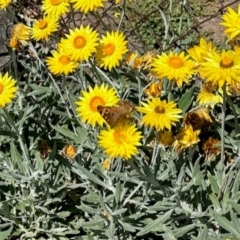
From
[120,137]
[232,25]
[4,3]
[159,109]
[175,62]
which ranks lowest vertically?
[120,137]

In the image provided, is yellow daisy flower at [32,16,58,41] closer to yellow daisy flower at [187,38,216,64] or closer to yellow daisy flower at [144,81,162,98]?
yellow daisy flower at [144,81,162,98]

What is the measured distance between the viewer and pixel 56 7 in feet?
10.6

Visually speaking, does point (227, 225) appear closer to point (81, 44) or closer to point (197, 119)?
point (197, 119)

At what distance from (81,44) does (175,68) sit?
47 cm

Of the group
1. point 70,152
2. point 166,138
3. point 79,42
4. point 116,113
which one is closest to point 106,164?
point 70,152

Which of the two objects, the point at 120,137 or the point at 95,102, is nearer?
the point at 120,137

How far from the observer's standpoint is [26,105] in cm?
377

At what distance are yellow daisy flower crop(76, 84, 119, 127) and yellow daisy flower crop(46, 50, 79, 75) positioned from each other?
0.95ft

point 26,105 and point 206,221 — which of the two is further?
point 26,105

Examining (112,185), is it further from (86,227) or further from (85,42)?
(85,42)

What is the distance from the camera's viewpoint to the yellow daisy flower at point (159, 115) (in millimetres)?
2508

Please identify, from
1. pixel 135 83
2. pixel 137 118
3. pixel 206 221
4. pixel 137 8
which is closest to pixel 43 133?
pixel 135 83

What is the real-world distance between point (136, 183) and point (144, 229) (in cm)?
21

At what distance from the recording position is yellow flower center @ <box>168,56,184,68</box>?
2711 mm
